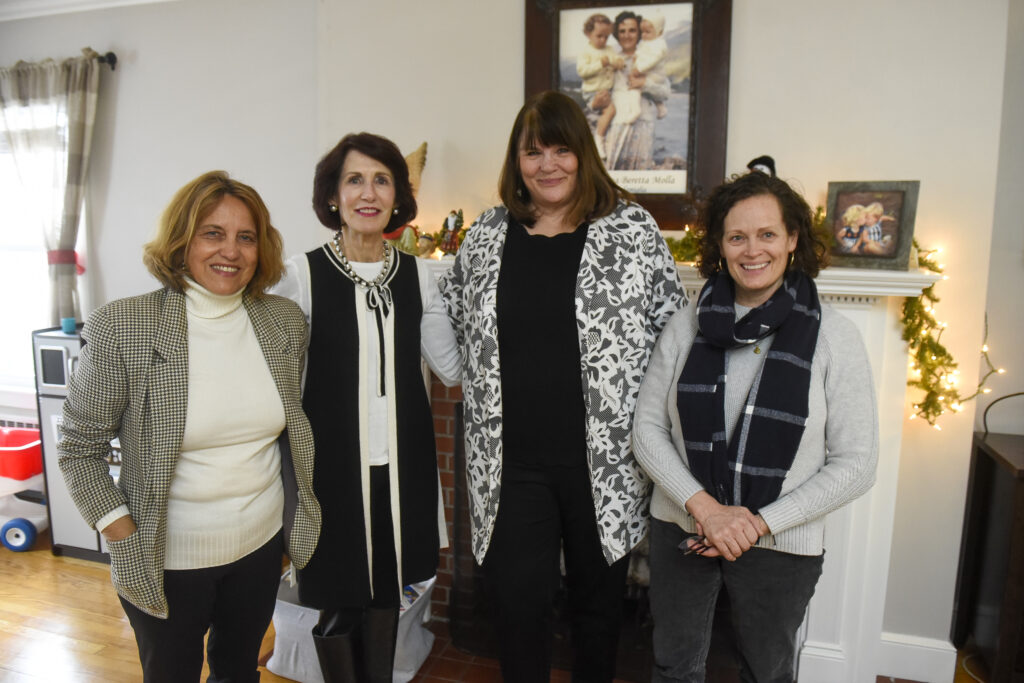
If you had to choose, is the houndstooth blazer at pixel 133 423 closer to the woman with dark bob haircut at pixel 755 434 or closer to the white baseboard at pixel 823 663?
the woman with dark bob haircut at pixel 755 434

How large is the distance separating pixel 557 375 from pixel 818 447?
1.79 ft

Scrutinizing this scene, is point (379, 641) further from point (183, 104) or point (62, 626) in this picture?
point (183, 104)

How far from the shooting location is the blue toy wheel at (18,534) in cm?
305

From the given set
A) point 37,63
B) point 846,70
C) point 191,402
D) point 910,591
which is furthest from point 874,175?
point 37,63

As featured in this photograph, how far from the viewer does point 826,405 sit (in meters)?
1.30

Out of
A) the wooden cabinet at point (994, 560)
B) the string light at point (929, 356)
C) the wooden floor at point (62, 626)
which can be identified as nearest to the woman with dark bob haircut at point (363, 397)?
the wooden floor at point (62, 626)

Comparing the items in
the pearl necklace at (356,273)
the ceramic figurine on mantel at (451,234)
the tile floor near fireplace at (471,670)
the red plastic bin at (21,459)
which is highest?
the ceramic figurine on mantel at (451,234)

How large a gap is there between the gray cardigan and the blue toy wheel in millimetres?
3094

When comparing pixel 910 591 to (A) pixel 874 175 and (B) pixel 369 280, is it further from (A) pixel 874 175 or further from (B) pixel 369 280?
(B) pixel 369 280

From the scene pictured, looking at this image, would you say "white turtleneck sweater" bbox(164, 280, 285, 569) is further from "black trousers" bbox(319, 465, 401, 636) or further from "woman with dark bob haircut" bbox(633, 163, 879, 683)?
"woman with dark bob haircut" bbox(633, 163, 879, 683)

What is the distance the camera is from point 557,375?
1457 millimetres

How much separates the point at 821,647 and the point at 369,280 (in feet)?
5.99

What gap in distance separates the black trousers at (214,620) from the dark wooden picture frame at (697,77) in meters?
1.62

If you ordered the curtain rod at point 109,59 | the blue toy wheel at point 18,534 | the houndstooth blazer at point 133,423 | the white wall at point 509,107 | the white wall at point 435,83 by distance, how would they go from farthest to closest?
the curtain rod at point 109,59 < the blue toy wheel at point 18,534 < the white wall at point 435,83 < the white wall at point 509,107 < the houndstooth blazer at point 133,423
